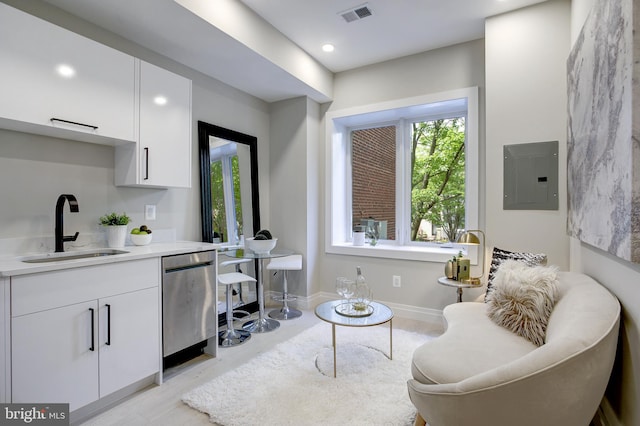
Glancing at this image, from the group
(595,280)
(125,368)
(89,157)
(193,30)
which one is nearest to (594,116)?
(595,280)

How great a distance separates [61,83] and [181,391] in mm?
2071

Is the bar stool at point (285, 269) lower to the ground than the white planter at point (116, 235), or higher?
lower

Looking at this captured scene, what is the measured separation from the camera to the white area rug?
6.03 ft

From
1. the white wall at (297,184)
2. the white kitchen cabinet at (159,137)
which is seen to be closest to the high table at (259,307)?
the white wall at (297,184)

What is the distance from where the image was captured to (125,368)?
2012 mm

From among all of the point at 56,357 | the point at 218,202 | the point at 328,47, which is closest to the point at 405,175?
the point at 328,47

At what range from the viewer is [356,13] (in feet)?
9.14

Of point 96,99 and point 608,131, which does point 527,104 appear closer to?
point 608,131

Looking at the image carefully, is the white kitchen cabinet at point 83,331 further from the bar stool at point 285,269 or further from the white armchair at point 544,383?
the white armchair at point 544,383

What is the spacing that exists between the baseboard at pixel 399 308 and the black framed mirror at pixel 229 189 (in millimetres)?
517

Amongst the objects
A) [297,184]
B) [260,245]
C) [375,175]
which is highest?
[375,175]

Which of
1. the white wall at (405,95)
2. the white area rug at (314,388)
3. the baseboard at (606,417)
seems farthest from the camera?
the white wall at (405,95)

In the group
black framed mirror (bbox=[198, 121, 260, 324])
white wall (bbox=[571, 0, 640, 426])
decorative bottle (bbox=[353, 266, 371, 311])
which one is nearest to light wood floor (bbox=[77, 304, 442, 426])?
black framed mirror (bbox=[198, 121, 260, 324])

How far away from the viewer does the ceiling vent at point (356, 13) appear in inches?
107
